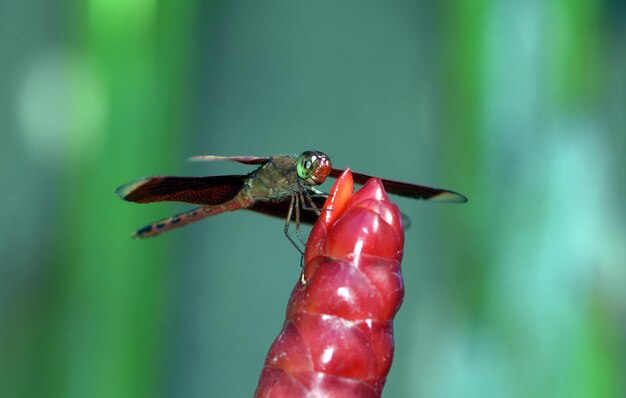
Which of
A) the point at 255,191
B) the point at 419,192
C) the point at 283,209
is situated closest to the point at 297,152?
the point at 283,209

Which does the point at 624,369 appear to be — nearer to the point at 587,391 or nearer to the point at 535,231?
the point at 587,391

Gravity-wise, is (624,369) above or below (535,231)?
below

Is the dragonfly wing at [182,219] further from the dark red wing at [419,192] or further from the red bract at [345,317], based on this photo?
the red bract at [345,317]

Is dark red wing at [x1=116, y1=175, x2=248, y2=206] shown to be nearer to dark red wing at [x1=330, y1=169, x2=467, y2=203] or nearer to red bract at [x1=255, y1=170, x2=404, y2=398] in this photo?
dark red wing at [x1=330, y1=169, x2=467, y2=203]

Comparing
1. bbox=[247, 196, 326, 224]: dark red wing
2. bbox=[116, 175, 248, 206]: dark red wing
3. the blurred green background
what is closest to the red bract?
bbox=[116, 175, 248, 206]: dark red wing

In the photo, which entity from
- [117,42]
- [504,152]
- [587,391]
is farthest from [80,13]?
[587,391]

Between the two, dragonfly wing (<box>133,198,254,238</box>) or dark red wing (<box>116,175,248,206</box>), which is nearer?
dark red wing (<box>116,175,248,206</box>)

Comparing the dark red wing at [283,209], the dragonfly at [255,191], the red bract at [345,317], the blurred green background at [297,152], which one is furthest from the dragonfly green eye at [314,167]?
the blurred green background at [297,152]
